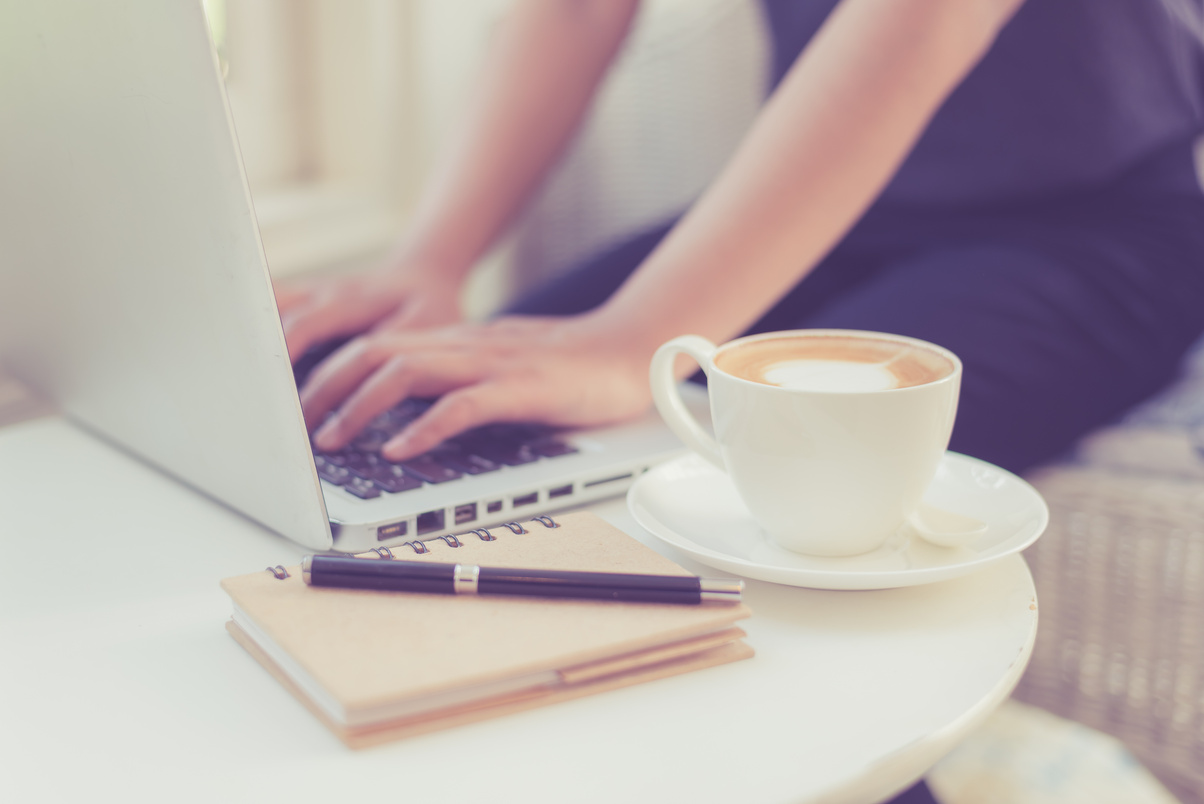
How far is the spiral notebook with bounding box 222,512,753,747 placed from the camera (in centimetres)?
31

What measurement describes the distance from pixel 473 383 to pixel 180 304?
0.20 m

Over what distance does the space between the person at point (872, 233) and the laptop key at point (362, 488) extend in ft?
0.13

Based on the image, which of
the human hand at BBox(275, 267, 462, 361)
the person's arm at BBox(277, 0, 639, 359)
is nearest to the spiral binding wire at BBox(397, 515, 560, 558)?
the human hand at BBox(275, 267, 462, 361)

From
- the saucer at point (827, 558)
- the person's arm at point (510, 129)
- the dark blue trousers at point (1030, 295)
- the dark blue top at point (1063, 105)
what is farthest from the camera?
the person's arm at point (510, 129)

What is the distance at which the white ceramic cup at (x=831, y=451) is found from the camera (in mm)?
390

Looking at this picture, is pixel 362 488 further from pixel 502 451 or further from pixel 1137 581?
pixel 1137 581

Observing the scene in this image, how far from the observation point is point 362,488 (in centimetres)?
50

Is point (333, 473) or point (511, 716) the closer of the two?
point (511, 716)

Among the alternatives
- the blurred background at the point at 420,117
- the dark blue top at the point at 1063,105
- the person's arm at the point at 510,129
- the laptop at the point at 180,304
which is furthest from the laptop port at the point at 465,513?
the blurred background at the point at 420,117

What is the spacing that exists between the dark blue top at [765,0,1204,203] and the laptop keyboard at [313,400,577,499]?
51 cm

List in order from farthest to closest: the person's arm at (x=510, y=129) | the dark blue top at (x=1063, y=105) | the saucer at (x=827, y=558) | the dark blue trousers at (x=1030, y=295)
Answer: the person's arm at (x=510, y=129) → the dark blue top at (x=1063, y=105) → the dark blue trousers at (x=1030, y=295) → the saucer at (x=827, y=558)

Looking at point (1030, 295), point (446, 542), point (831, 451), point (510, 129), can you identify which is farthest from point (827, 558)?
point (510, 129)

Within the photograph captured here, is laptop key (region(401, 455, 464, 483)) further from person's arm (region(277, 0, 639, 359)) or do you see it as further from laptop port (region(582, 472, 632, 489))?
person's arm (region(277, 0, 639, 359))

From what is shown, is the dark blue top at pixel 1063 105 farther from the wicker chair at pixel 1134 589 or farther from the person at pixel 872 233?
the wicker chair at pixel 1134 589
